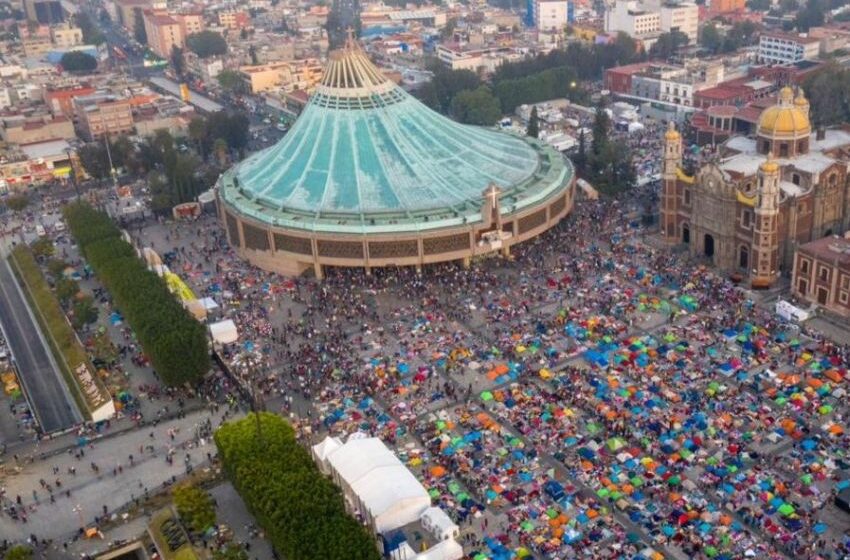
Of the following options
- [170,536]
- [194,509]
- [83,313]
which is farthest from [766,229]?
[83,313]

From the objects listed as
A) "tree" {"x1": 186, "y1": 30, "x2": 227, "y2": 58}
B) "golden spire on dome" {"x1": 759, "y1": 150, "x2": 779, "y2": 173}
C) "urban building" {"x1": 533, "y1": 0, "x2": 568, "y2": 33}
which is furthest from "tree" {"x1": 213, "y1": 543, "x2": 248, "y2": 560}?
"urban building" {"x1": 533, "y1": 0, "x2": 568, "y2": 33}

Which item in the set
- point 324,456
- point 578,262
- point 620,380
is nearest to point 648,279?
point 578,262

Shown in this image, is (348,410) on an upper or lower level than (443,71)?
lower

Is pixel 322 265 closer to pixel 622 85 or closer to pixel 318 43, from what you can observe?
pixel 622 85

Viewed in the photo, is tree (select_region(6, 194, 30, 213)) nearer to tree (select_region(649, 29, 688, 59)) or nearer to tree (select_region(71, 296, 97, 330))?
tree (select_region(71, 296, 97, 330))

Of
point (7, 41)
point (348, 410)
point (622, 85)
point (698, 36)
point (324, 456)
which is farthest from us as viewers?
point (7, 41)

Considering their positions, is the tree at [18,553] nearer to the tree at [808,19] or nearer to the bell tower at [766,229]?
the bell tower at [766,229]

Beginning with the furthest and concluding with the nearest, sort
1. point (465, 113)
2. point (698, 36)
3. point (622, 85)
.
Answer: point (698, 36) < point (622, 85) < point (465, 113)
